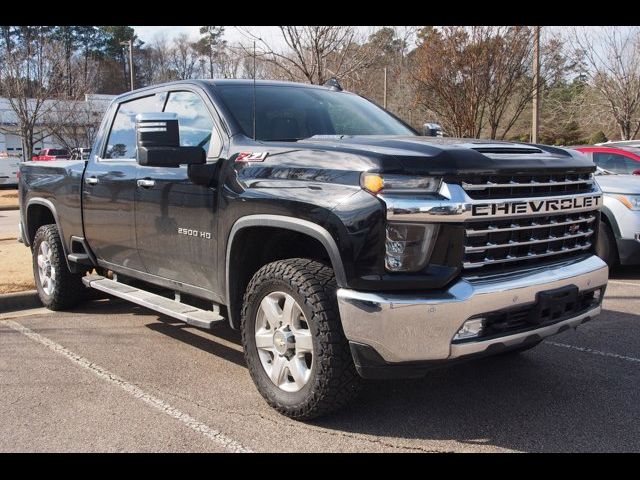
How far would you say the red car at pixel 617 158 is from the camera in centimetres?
911

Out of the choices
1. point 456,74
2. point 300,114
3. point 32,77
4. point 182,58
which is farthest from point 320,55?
point 182,58

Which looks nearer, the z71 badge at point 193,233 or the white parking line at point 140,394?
the white parking line at point 140,394

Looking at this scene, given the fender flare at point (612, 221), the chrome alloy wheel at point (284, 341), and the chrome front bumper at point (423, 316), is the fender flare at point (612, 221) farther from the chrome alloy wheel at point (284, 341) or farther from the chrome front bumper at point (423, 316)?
the chrome alloy wheel at point (284, 341)

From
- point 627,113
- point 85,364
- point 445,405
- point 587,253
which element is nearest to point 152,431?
point 85,364

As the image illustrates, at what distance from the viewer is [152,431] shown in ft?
11.7

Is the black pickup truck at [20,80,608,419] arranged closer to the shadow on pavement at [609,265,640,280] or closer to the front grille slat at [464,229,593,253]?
the front grille slat at [464,229,593,253]

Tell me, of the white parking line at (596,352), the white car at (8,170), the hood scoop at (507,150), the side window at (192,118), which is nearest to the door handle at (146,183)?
the side window at (192,118)

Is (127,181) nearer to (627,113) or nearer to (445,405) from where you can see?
(445,405)

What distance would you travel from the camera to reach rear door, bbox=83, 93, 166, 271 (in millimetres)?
5004

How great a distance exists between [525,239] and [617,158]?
6.74 metres

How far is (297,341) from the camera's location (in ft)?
11.7

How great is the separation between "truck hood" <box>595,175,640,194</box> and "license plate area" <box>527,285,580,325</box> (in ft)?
15.4

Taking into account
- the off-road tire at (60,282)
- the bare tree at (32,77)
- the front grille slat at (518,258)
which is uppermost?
the bare tree at (32,77)

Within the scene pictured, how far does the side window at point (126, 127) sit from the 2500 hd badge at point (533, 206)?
2.87 meters
